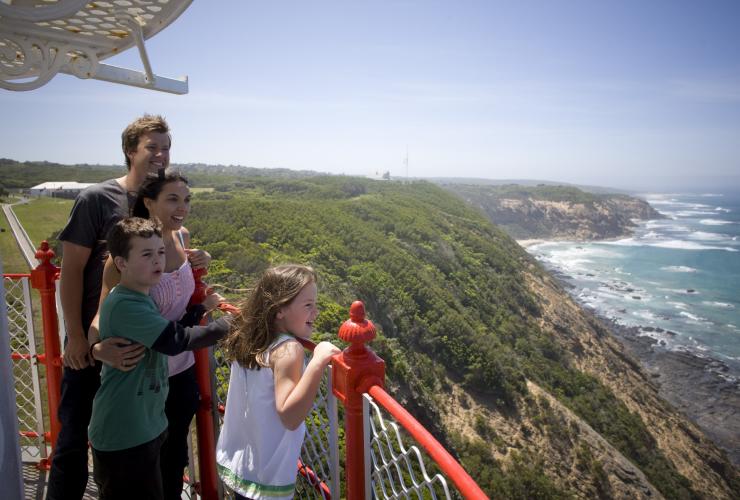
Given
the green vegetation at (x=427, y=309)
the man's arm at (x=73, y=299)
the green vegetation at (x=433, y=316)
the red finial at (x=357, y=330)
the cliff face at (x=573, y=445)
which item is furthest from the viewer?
the cliff face at (x=573, y=445)

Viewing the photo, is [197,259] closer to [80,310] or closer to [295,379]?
[80,310]

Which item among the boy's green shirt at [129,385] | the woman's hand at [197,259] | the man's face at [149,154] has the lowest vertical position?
the boy's green shirt at [129,385]

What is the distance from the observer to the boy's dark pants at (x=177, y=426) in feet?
8.56

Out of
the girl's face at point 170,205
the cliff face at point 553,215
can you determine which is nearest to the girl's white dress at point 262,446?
the girl's face at point 170,205

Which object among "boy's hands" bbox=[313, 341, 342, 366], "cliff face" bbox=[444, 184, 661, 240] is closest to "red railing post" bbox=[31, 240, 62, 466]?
"boy's hands" bbox=[313, 341, 342, 366]

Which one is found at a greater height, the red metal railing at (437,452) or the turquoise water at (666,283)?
the red metal railing at (437,452)

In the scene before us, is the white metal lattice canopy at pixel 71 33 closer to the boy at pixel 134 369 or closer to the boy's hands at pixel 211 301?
the boy at pixel 134 369

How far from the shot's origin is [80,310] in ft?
7.58

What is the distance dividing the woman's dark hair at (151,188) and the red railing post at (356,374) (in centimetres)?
136

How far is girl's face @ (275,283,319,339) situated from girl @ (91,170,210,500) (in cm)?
71

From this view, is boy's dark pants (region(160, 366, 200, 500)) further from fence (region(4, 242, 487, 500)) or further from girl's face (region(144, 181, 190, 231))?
girl's face (region(144, 181, 190, 231))

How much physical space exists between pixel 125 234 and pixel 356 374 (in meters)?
1.23

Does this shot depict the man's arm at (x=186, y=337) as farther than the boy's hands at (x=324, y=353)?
Yes

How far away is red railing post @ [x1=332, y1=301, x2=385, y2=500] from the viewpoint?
186cm
